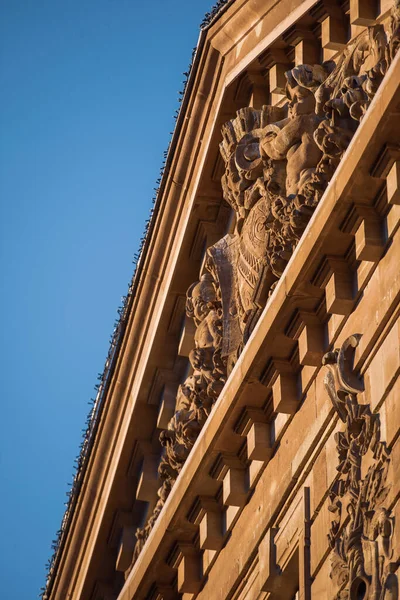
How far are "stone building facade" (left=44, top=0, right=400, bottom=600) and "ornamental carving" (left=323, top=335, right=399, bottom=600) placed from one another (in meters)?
0.02

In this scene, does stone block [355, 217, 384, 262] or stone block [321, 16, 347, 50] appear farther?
stone block [321, 16, 347, 50]

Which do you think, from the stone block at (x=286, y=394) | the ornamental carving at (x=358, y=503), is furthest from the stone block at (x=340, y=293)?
the stone block at (x=286, y=394)

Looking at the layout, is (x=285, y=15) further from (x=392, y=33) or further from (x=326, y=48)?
(x=392, y=33)

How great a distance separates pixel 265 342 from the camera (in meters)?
18.1

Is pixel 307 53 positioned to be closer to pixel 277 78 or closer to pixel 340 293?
pixel 277 78

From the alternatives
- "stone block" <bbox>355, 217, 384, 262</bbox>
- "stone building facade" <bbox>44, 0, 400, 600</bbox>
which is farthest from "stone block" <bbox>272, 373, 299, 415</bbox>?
"stone block" <bbox>355, 217, 384, 262</bbox>

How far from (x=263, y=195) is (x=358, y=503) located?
4522 mm

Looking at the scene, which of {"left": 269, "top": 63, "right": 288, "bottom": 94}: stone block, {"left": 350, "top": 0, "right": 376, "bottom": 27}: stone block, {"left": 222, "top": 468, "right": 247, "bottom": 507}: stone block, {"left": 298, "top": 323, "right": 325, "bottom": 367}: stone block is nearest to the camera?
{"left": 298, "top": 323, "right": 325, "bottom": 367}: stone block

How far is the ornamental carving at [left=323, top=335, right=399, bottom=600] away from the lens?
15.1 m

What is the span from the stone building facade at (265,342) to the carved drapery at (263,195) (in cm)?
3

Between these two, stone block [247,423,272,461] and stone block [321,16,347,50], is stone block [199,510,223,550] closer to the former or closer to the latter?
stone block [247,423,272,461]

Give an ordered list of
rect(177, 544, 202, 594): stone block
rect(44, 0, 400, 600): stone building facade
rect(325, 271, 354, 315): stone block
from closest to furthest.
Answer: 1. rect(44, 0, 400, 600): stone building facade
2. rect(325, 271, 354, 315): stone block
3. rect(177, 544, 202, 594): stone block

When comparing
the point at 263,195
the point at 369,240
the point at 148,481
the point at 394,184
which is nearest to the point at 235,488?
the point at 263,195

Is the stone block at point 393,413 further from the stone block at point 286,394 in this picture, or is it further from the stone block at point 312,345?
the stone block at point 286,394
